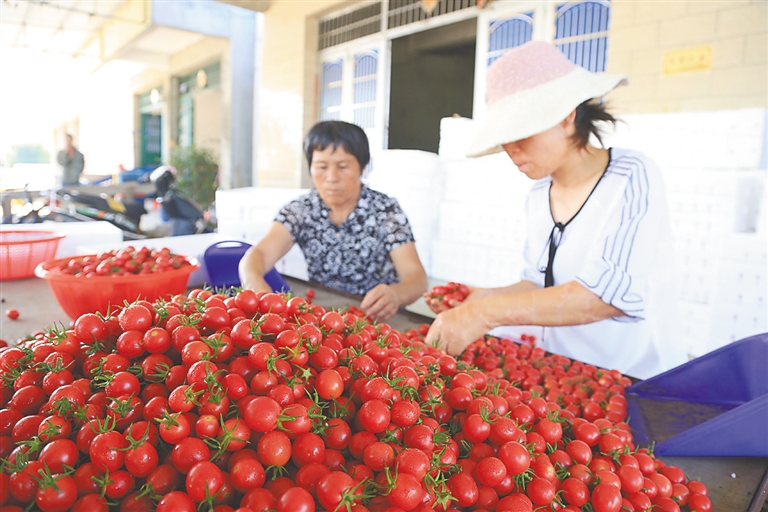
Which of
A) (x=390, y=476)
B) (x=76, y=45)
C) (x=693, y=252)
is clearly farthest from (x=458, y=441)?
(x=693, y=252)

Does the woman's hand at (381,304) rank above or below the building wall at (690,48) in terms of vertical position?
below

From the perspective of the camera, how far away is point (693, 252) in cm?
297

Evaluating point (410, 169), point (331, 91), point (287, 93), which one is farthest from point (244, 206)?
point (287, 93)

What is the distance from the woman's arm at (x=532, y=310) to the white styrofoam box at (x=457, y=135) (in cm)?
315

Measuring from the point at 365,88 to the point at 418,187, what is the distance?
271 cm

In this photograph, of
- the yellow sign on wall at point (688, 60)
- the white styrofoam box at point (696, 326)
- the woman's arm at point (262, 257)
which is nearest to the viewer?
the woman's arm at point (262, 257)

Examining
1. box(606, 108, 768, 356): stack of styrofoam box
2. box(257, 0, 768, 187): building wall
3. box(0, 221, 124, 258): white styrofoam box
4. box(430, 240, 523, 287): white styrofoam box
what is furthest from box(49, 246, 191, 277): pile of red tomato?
box(430, 240, 523, 287): white styrofoam box

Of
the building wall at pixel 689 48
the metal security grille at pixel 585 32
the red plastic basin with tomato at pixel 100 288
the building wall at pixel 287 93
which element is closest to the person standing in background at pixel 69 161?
the building wall at pixel 287 93

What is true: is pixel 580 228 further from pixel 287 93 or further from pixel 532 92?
pixel 287 93

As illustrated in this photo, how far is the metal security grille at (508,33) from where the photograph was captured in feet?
14.8

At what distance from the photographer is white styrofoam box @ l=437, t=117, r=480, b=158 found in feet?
14.3

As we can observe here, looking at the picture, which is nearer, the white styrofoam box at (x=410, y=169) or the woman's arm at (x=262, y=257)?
the woman's arm at (x=262, y=257)

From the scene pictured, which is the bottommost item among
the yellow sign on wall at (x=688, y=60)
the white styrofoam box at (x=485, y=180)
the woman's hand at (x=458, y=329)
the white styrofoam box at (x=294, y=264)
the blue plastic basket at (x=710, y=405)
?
the white styrofoam box at (x=294, y=264)

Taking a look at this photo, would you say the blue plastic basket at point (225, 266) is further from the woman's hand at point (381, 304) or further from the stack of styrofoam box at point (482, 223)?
the stack of styrofoam box at point (482, 223)
